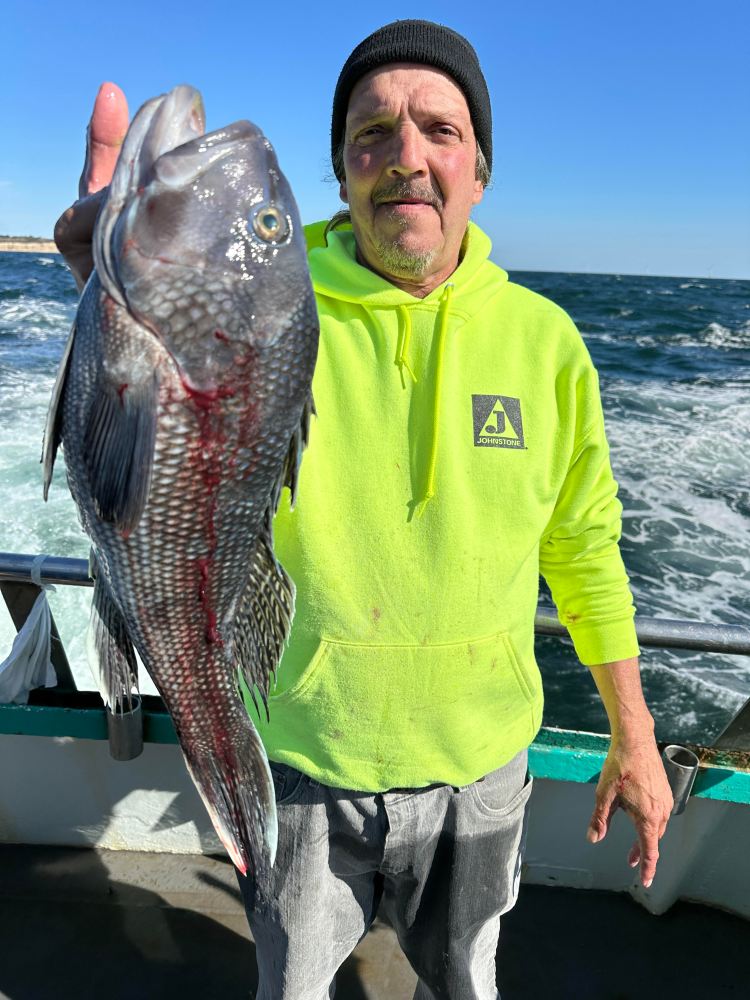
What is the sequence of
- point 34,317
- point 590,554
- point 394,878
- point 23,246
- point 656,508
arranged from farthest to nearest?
1. point 23,246
2. point 34,317
3. point 656,508
4. point 590,554
5. point 394,878

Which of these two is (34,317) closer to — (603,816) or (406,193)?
(406,193)

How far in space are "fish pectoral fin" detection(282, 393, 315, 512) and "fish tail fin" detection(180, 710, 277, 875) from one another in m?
0.55

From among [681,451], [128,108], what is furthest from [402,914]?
[681,451]

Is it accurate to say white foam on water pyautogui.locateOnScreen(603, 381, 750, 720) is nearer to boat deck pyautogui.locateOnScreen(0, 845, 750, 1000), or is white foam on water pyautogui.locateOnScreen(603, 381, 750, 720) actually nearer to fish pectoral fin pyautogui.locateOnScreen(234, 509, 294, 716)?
boat deck pyautogui.locateOnScreen(0, 845, 750, 1000)

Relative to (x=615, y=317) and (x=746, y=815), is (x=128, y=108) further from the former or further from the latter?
(x=615, y=317)

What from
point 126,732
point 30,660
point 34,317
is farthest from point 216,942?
point 34,317

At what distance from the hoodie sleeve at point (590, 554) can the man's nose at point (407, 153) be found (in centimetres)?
67

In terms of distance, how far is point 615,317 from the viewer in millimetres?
31766

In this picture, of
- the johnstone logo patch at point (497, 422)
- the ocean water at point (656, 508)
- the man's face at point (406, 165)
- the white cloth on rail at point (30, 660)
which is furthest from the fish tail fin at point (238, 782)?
the ocean water at point (656, 508)

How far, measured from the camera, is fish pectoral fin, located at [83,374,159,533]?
1.23 meters

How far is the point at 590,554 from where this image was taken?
2.09 metres

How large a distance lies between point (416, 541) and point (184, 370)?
74 centimetres

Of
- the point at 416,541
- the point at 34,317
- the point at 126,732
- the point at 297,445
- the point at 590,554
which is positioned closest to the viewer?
the point at 297,445

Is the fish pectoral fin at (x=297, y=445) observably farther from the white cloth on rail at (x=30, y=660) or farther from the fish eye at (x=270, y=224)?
the white cloth on rail at (x=30, y=660)
